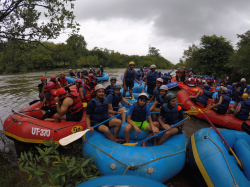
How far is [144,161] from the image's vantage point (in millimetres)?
2283

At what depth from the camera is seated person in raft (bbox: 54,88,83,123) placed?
3.23m

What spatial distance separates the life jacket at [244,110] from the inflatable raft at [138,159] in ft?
10.2

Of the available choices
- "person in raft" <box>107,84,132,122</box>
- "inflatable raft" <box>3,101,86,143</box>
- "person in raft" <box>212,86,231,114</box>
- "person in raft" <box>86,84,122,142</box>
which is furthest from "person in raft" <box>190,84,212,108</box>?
"inflatable raft" <box>3,101,86,143</box>

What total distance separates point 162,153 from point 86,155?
1356 millimetres

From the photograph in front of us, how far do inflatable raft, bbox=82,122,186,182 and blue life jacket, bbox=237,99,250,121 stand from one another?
311 centimetres

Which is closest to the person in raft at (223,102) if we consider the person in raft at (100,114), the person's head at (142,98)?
the person's head at (142,98)

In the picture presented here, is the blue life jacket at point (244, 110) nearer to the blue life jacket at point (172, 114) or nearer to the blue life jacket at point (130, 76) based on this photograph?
the blue life jacket at point (172, 114)

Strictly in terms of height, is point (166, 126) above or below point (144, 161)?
above

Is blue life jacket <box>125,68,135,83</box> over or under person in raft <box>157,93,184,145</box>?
over

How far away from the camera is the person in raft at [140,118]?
9.93 feet

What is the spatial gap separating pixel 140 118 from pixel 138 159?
109cm

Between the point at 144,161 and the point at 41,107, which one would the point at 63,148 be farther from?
the point at 144,161

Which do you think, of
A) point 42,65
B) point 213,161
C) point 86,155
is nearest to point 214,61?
point 213,161

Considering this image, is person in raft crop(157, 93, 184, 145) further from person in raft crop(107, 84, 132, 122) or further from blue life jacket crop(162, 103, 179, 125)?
person in raft crop(107, 84, 132, 122)
